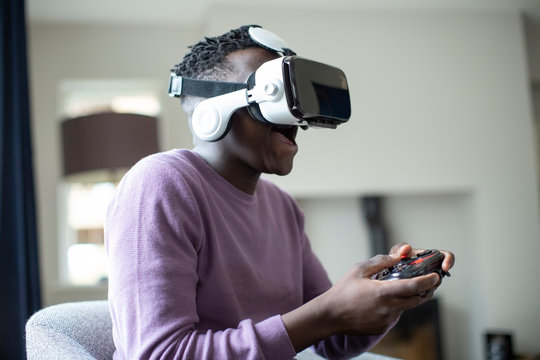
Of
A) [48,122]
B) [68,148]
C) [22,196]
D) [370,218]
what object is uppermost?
[48,122]

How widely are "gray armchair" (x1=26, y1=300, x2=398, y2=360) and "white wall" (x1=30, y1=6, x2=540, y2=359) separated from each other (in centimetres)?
253

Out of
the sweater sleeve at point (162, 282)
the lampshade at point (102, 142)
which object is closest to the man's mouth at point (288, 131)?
the sweater sleeve at point (162, 282)

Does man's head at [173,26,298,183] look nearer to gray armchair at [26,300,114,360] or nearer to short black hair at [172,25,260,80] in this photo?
short black hair at [172,25,260,80]

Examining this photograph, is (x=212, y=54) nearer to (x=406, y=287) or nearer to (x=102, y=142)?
(x=406, y=287)

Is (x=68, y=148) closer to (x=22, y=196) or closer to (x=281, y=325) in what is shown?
(x=22, y=196)

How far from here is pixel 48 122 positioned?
360 cm

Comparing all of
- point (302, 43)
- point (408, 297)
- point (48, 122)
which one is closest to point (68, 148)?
point (48, 122)

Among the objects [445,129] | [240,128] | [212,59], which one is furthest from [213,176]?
[445,129]

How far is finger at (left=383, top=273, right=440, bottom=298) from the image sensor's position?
69 cm

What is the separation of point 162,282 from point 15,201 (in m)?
2.05

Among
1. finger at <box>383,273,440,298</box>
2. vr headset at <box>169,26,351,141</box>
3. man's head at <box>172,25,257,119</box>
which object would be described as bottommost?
finger at <box>383,273,440,298</box>

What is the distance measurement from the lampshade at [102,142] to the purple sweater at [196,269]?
179 cm

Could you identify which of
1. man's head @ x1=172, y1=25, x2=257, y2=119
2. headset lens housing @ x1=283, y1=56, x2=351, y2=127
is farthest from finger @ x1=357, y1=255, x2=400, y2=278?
man's head @ x1=172, y1=25, x2=257, y2=119

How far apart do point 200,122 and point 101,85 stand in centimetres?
301
